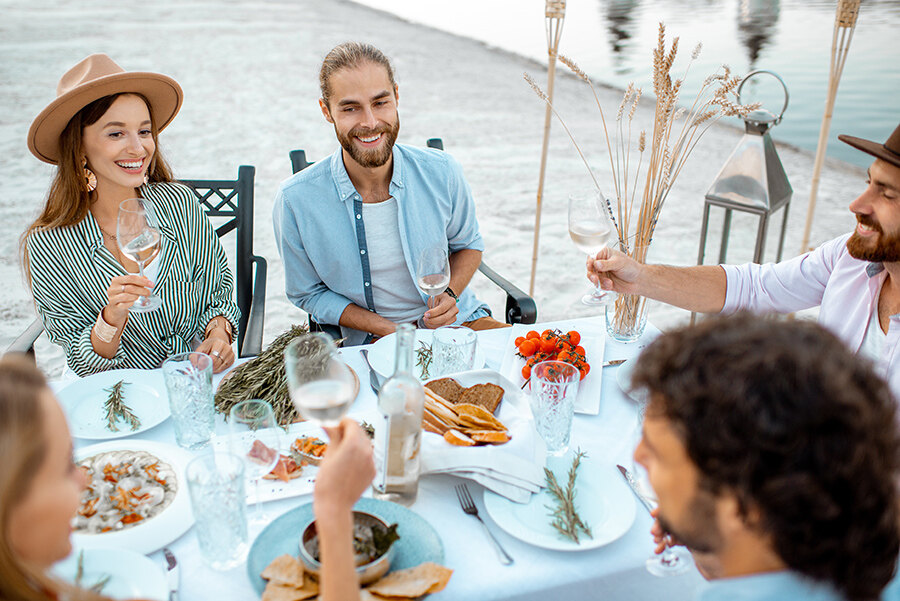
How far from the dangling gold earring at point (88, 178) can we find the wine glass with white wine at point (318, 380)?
1537mm

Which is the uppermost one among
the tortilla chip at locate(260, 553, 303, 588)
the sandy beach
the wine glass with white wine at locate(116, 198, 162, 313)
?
the wine glass with white wine at locate(116, 198, 162, 313)

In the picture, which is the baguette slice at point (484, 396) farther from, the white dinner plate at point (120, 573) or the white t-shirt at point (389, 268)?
the white t-shirt at point (389, 268)

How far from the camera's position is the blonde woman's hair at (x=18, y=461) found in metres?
0.89

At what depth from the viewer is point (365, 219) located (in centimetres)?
290

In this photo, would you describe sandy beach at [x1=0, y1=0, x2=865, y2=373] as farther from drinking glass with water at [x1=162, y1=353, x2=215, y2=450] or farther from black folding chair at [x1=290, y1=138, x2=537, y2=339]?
drinking glass with water at [x1=162, y1=353, x2=215, y2=450]

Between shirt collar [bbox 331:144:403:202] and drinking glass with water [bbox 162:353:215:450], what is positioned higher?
shirt collar [bbox 331:144:403:202]

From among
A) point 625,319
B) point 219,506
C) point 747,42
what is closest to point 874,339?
point 625,319

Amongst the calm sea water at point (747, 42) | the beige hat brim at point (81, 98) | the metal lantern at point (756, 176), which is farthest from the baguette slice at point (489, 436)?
the calm sea water at point (747, 42)

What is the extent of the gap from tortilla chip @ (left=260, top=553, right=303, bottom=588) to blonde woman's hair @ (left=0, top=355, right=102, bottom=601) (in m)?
0.38

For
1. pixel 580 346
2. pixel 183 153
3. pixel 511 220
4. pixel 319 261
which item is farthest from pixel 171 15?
pixel 580 346

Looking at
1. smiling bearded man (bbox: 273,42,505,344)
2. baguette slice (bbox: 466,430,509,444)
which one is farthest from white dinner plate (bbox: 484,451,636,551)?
smiling bearded man (bbox: 273,42,505,344)

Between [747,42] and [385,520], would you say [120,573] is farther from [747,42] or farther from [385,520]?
[747,42]

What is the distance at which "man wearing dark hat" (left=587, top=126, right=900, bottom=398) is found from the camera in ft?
6.28

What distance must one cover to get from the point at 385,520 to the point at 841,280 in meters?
1.66
